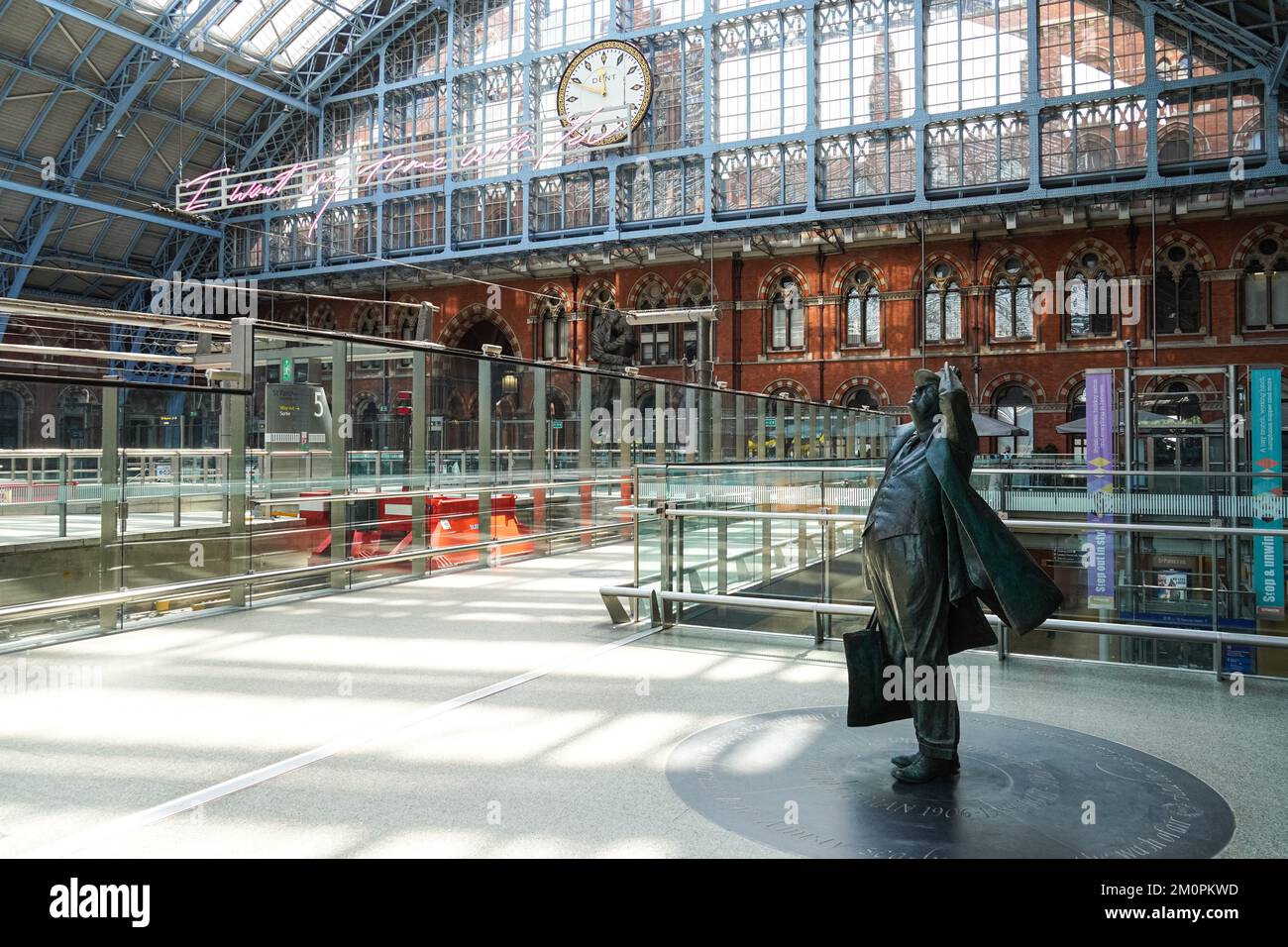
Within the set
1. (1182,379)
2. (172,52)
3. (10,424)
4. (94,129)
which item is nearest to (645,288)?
(172,52)

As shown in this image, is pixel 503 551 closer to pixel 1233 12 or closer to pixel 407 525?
pixel 407 525

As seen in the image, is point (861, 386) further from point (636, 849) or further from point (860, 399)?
point (636, 849)

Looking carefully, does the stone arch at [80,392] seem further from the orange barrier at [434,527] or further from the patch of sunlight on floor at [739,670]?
the patch of sunlight on floor at [739,670]

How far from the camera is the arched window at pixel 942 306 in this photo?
31.7m

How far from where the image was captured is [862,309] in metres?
Answer: 33.0

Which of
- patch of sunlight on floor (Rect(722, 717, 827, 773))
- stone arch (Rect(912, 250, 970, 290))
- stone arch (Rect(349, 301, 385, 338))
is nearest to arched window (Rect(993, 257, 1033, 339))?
stone arch (Rect(912, 250, 970, 290))

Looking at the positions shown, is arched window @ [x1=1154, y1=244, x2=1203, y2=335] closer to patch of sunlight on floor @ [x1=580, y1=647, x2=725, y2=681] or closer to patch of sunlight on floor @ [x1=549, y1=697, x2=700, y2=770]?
patch of sunlight on floor @ [x1=580, y1=647, x2=725, y2=681]

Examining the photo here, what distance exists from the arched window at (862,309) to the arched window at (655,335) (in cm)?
666

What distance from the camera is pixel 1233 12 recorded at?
27031mm

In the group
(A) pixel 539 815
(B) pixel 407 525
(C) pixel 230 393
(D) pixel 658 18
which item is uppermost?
(D) pixel 658 18

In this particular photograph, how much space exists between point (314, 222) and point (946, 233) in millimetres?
25928

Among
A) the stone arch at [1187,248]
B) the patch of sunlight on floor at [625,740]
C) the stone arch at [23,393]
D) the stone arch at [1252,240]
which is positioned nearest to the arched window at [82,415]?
the stone arch at [23,393]

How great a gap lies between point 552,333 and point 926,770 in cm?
3577
